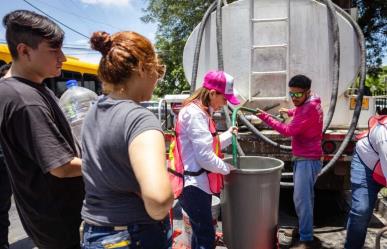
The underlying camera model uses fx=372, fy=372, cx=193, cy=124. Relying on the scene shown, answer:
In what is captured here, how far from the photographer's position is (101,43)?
4.75 feet

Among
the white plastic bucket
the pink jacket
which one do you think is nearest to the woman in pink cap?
the white plastic bucket

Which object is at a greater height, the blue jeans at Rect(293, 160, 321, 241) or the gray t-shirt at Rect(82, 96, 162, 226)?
the gray t-shirt at Rect(82, 96, 162, 226)

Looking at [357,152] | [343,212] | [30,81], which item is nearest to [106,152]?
[30,81]

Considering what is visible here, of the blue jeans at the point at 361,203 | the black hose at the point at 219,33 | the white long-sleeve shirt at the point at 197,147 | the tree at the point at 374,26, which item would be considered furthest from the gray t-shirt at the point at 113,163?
the tree at the point at 374,26

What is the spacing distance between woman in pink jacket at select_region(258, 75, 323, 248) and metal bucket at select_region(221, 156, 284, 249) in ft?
1.61

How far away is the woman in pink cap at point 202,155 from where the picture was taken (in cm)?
255

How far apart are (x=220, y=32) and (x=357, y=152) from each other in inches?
79.3

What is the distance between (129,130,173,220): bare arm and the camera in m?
1.14

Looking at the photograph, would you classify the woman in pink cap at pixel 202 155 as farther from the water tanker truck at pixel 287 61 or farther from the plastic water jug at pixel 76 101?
the water tanker truck at pixel 287 61

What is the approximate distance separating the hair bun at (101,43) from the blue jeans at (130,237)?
0.68 m

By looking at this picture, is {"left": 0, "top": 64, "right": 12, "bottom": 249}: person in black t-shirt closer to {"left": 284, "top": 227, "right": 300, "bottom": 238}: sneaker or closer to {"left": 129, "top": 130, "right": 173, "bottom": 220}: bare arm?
{"left": 129, "top": 130, "right": 173, "bottom": 220}: bare arm

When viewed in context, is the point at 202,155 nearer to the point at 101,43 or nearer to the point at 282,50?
the point at 101,43

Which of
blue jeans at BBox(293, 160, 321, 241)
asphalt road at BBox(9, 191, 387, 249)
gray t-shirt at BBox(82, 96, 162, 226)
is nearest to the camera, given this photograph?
gray t-shirt at BBox(82, 96, 162, 226)

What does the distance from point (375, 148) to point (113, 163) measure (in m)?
2.16
